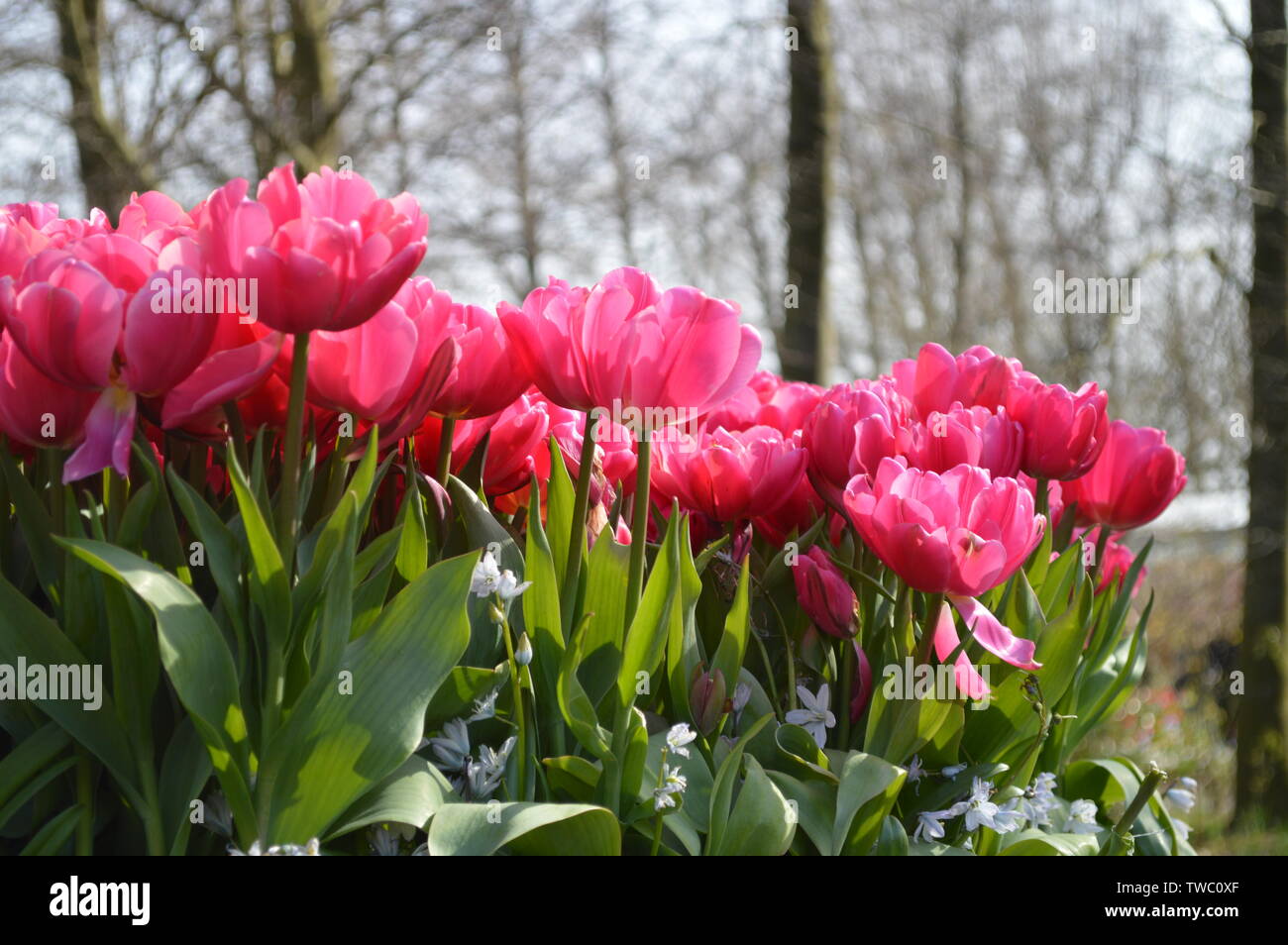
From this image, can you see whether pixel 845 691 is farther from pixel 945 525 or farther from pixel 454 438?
pixel 454 438

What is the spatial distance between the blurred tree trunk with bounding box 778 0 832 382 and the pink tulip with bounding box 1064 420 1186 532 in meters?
5.80

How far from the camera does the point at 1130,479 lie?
1524mm

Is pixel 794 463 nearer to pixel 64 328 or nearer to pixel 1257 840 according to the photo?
pixel 64 328

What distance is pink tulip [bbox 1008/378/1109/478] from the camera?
52.4 inches

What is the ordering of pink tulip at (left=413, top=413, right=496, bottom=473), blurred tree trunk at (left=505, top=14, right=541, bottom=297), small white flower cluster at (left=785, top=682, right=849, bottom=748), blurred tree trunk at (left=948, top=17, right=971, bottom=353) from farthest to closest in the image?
blurred tree trunk at (left=948, top=17, right=971, bottom=353)
blurred tree trunk at (left=505, top=14, right=541, bottom=297)
pink tulip at (left=413, top=413, right=496, bottom=473)
small white flower cluster at (left=785, top=682, right=849, bottom=748)

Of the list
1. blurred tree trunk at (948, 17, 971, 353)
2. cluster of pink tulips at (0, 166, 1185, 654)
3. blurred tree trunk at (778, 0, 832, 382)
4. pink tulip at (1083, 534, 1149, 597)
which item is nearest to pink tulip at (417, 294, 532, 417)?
cluster of pink tulips at (0, 166, 1185, 654)

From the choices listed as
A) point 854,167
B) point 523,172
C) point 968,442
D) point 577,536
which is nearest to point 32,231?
point 577,536

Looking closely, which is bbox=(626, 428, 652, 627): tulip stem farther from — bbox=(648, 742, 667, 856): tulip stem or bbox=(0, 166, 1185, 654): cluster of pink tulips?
bbox=(648, 742, 667, 856): tulip stem

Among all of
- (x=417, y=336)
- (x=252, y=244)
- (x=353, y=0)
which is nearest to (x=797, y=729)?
(x=417, y=336)

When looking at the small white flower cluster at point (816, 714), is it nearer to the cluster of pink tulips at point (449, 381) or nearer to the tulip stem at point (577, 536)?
the cluster of pink tulips at point (449, 381)

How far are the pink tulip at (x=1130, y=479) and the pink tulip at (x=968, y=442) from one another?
26 centimetres

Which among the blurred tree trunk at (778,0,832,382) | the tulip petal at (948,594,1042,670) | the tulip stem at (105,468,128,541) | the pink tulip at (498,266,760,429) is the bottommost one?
the tulip petal at (948,594,1042,670)

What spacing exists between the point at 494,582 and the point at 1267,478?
7.75 m

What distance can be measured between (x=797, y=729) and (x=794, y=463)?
0.26 meters
